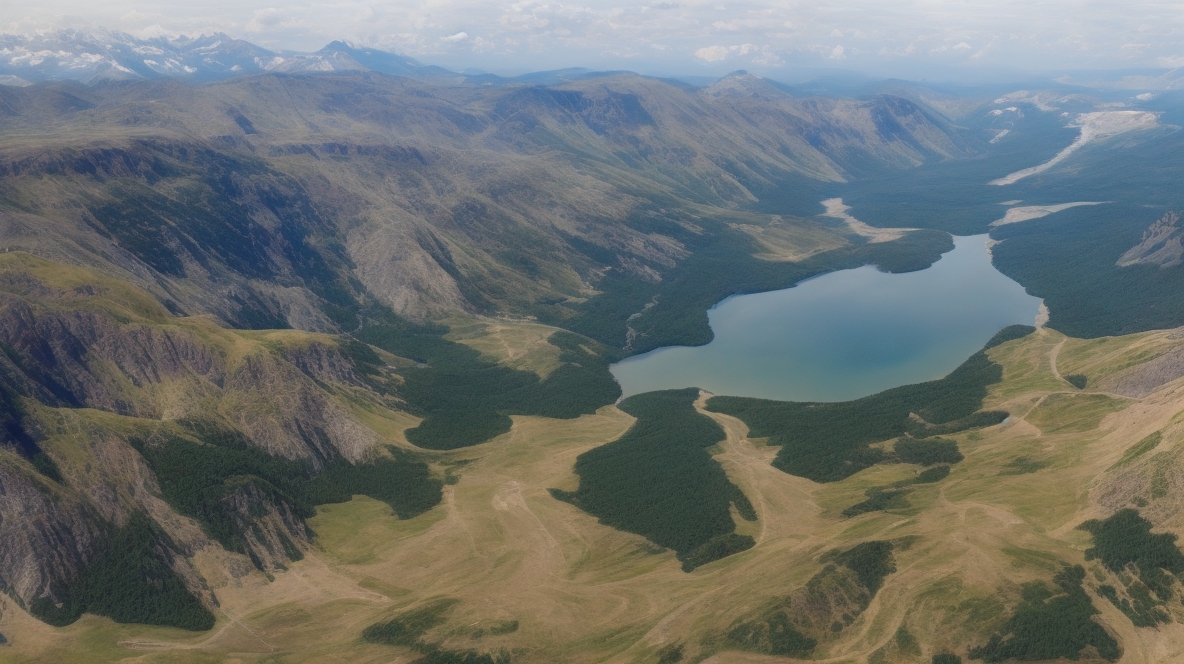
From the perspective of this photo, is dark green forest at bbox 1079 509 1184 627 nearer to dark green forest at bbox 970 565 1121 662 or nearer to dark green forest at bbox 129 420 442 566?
dark green forest at bbox 970 565 1121 662

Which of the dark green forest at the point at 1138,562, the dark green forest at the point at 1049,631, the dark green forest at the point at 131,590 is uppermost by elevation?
the dark green forest at the point at 1138,562

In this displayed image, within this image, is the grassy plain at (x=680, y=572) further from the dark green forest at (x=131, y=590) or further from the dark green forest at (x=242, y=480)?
the dark green forest at (x=242, y=480)

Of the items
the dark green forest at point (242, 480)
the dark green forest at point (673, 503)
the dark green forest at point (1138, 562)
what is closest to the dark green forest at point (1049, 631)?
the dark green forest at point (1138, 562)

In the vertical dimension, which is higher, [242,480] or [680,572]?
[242,480]

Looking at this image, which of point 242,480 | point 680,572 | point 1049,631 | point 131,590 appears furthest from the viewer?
point 242,480

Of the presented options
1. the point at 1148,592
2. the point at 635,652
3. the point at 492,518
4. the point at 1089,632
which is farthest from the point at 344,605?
the point at 1148,592

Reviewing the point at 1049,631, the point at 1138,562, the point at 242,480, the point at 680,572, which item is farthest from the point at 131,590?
the point at 1138,562

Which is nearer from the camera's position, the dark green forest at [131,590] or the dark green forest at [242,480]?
the dark green forest at [131,590]

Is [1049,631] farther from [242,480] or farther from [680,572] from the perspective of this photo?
[242,480]

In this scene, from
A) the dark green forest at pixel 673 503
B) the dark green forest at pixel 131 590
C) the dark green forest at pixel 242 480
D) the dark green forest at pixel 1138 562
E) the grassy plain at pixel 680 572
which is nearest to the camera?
the dark green forest at pixel 1138 562
